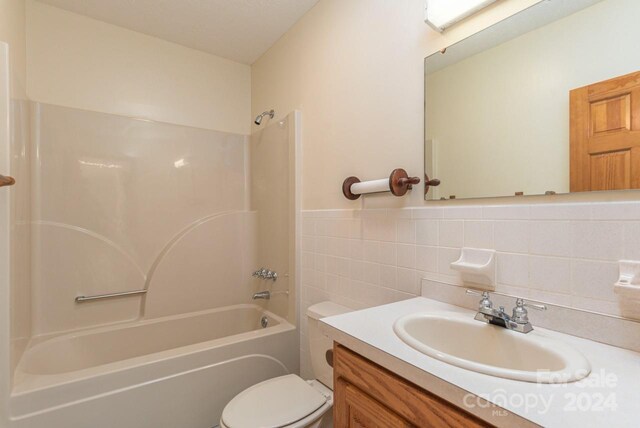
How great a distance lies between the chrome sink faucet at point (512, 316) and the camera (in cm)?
88

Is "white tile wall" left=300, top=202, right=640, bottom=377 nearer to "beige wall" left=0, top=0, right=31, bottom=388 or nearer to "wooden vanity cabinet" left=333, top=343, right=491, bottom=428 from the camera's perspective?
"wooden vanity cabinet" left=333, top=343, right=491, bottom=428

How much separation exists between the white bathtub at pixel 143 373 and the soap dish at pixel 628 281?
5.38 ft

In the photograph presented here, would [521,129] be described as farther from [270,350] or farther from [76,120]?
[76,120]

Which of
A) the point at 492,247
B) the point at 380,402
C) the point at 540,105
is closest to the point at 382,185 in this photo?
the point at 492,247

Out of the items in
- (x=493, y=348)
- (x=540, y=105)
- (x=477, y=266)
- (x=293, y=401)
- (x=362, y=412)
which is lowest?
(x=293, y=401)

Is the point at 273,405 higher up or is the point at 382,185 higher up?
the point at 382,185

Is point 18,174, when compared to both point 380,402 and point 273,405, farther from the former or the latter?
point 380,402

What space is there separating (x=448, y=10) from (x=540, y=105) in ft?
1.73

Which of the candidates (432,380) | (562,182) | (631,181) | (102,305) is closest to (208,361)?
(102,305)

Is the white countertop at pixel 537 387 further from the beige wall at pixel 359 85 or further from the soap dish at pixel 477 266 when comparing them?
the beige wall at pixel 359 85

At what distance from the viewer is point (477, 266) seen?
104 cm

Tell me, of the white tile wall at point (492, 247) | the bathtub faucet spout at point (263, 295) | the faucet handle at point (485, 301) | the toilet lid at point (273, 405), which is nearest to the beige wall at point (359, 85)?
the white tile wall at point (492, 247)

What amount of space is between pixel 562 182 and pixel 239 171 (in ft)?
7.54

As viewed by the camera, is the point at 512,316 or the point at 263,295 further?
the point at 263,295
